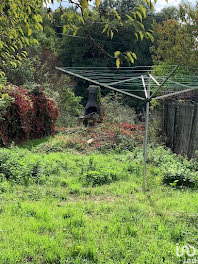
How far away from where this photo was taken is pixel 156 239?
3119 mm

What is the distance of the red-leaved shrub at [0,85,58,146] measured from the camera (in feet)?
30.1

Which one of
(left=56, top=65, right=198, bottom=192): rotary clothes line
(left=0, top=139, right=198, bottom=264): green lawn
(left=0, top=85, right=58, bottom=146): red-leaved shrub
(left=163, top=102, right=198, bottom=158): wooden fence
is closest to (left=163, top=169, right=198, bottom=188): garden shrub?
(left=0, top=139, right=198, bottom=264): green lawn

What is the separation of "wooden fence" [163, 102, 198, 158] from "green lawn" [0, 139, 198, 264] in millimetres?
989

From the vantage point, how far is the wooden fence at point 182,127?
23.2 feet

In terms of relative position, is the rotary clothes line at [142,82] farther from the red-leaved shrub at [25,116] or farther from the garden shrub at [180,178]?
the red-leaved shrub at [25,116]

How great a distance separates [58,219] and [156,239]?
1273 millimetres

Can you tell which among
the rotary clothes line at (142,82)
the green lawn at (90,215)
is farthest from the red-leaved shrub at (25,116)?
the rotary clothes line at (142,82)

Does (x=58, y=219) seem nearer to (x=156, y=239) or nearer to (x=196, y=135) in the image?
(x=156, y=239)

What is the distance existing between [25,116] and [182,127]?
5.31 metres

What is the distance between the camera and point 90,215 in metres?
3.84

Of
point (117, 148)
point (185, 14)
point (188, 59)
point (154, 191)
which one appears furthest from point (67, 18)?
point (185, 14)

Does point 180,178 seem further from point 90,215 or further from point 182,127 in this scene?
point 182,127

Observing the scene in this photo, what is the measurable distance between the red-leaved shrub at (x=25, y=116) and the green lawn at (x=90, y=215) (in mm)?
3115

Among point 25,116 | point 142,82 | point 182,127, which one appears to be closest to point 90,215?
point 142,82
